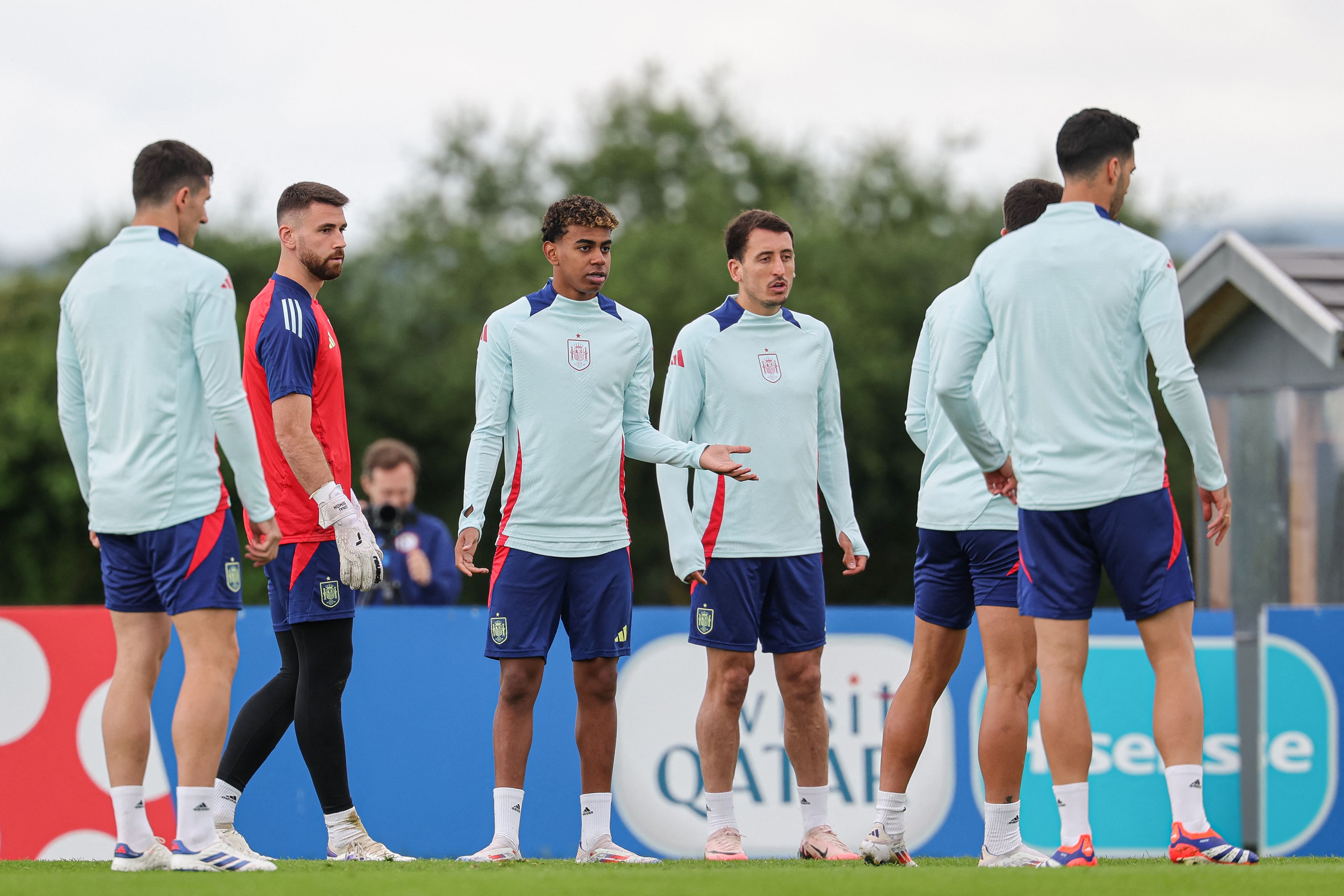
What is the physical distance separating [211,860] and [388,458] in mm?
4194

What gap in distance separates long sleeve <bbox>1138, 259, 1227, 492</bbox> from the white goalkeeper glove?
2942 mm

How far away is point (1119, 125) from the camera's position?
198 inches

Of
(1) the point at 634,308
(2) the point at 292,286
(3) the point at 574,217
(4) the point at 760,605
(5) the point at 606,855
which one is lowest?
(5) the point at 606,855

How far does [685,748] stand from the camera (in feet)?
28.4

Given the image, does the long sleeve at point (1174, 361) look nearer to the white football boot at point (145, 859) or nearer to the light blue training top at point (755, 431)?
the light blue training top at point (755, 431)

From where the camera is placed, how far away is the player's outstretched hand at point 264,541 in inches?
194

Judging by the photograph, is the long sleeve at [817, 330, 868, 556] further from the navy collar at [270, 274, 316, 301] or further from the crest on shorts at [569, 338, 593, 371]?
the navy collar at [270, 274, 316, 301]

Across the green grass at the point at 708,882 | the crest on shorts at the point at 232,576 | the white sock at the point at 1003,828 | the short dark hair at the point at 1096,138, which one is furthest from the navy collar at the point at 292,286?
the white sock at the point at 1003,828

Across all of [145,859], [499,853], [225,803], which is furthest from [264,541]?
[499,853]

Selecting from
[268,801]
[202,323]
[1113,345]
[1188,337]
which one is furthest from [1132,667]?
[202,323]

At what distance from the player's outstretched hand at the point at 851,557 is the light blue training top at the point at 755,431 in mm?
25

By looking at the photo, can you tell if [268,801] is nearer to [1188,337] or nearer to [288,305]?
[288,305]

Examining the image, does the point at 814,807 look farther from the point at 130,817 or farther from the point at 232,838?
the point at 130,817

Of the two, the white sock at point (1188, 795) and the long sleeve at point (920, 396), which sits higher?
the long sleeve at point (920, 396)
